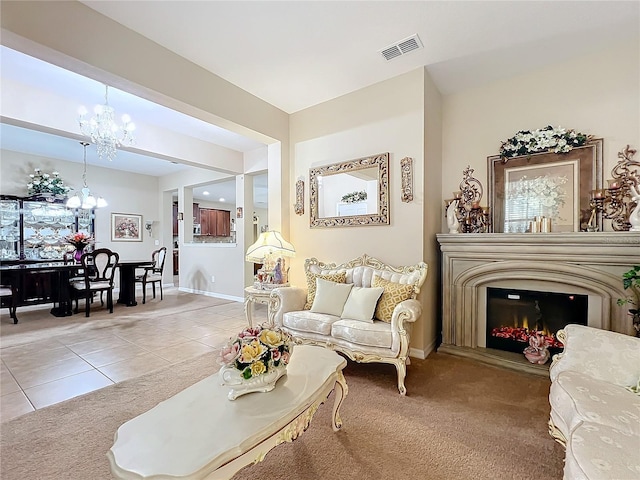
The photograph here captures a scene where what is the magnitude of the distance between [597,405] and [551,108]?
2.91 metres

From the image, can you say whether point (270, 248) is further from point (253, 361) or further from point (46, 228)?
point (46, 228)

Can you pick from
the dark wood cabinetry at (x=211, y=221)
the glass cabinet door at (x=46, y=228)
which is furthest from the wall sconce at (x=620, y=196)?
Answer: the dark wood cabinetry at (x=211, y=221)

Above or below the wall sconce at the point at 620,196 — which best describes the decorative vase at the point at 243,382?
below

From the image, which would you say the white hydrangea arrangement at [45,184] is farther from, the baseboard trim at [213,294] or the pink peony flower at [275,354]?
the pink peony flower at [275,354]

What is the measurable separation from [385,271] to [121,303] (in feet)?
17.4

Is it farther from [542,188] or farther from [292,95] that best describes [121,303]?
[542,188]

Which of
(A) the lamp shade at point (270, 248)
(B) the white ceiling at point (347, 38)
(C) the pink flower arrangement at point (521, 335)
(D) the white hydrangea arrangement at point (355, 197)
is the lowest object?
(C) the pink flower arrangement at point (521, 335)

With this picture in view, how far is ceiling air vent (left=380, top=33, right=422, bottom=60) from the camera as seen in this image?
2.65 metres

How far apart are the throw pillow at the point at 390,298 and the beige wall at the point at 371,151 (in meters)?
0.48

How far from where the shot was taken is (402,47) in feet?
8.98

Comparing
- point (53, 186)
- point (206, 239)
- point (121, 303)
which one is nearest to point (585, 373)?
point (121, 303)

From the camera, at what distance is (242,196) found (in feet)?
19.6

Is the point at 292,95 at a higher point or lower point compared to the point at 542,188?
higher

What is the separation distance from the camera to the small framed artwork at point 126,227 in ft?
23.2
